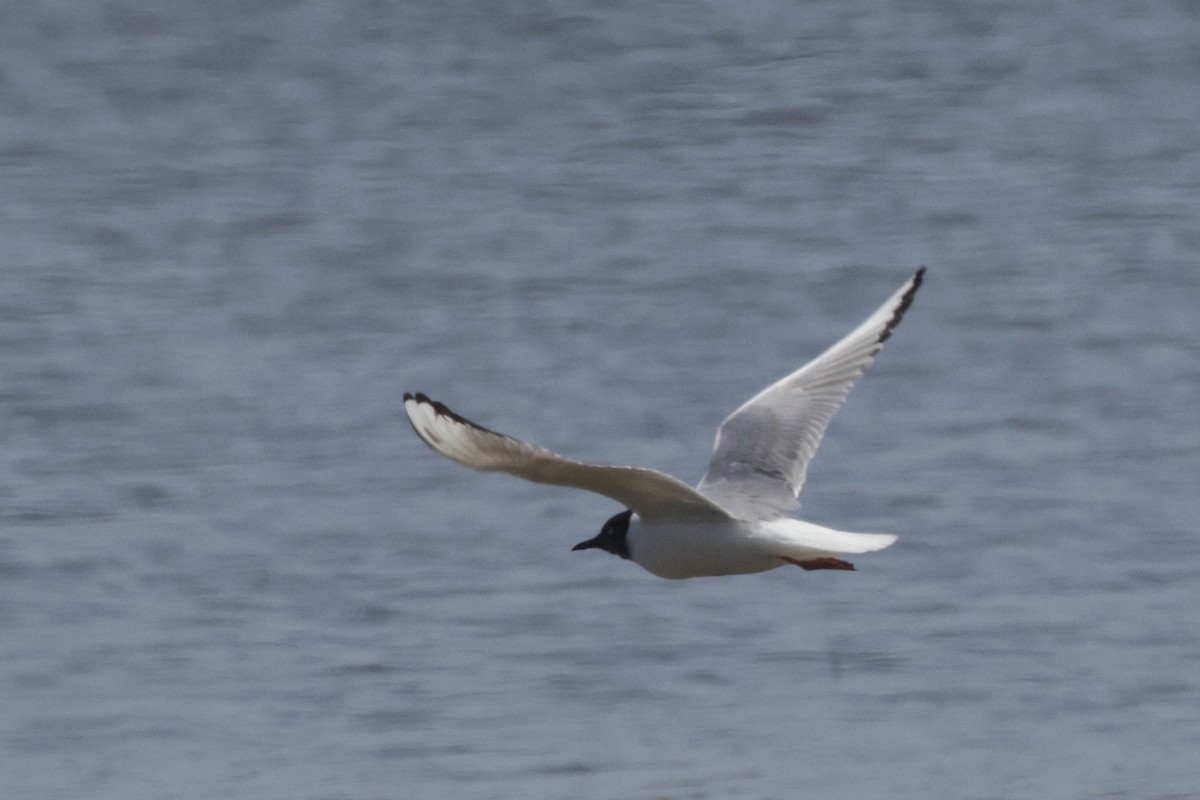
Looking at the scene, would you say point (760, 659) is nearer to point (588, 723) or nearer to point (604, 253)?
point (588, 723)

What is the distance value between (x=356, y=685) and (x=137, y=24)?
23.7 ft

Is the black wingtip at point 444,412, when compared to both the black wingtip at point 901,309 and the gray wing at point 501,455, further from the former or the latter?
the black wingtip at point 901,309

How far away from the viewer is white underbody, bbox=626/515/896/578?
498 centimetres

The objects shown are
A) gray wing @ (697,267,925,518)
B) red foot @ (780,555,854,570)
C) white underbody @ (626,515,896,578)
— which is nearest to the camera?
white underbody @ (626,515,896,578)

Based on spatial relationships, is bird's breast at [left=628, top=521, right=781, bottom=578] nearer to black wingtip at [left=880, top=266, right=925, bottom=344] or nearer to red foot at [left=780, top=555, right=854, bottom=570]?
red foot at [left=780, top=555, right=854, bottom=570]

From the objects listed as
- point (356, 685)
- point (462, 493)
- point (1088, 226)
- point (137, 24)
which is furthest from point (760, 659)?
point (137, 24)

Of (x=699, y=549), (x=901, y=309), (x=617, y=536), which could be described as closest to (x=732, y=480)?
(x=617, y=536)

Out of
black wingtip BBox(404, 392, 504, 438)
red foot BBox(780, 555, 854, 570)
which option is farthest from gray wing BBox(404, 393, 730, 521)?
red foot BBox(780, 555, 854, 570)

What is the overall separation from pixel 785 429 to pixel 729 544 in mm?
924

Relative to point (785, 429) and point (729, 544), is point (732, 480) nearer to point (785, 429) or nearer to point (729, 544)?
point (785, 429)

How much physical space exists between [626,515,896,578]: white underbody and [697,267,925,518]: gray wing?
0.24m

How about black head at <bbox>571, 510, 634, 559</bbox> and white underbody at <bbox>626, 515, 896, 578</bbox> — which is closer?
white underbody at <bbox>626, 515, 896, 578</bbox>

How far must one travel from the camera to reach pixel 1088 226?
34.1 feet

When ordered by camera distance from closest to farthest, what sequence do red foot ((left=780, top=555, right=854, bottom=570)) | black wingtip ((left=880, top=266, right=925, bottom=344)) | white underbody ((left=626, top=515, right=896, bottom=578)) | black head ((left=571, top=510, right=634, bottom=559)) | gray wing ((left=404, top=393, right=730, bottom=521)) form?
gray wing ((left=404, top=393, right=730, bottom=521)), white underbody ((left=626, top=515, right=896, bottom=578)), red foot ((left=780, top=555, right=854, bottom=570)), black head ((left=571, top=510, right=634, bottom=559)), black wingtip ((left=880, top=266, right=925, bottom=344))
